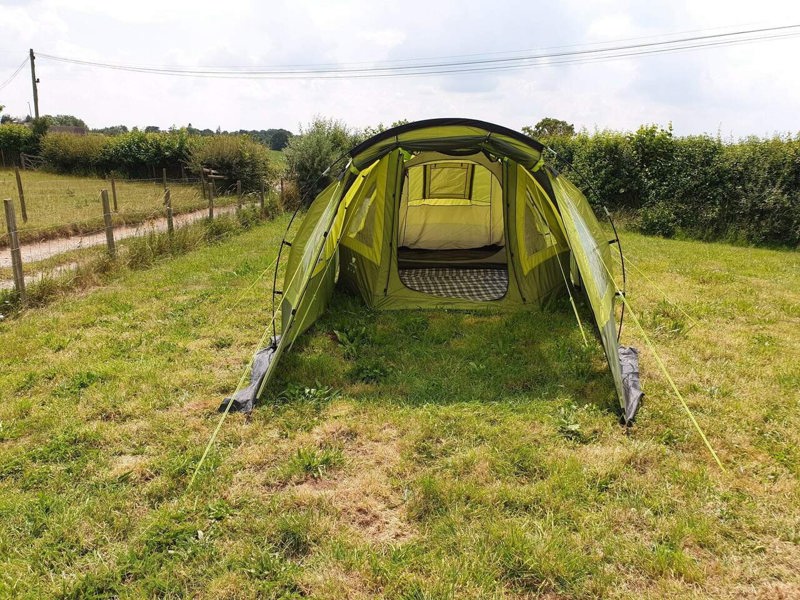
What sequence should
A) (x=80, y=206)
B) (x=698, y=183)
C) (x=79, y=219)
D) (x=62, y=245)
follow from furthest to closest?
1. (x=80, y=206)
2. (x=698, y=183)
3. (x=79, y=219)
4. (x=62, y=245)

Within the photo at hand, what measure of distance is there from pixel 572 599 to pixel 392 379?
80.6 inches

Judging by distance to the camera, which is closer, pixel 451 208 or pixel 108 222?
pixel 451 208

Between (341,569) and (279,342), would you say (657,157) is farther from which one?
(341,569)

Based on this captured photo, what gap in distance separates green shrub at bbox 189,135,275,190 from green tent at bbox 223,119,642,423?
36.3 ft

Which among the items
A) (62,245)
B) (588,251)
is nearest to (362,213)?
(588,251)

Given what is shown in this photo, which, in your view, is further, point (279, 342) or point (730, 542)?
point (279, 342)

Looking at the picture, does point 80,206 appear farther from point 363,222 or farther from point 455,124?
point 455,124

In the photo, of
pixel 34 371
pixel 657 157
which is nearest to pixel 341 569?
pixel 34 371

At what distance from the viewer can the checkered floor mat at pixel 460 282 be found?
5.65 metres

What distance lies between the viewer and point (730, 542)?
7.72 feet

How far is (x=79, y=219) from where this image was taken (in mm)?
10047

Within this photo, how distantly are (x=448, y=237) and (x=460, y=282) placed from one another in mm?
952

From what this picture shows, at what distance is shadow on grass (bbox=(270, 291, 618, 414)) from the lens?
369 centimetres

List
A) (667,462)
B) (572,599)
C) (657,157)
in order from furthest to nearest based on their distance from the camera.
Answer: (657,157) → (667,462) → (572,599)
